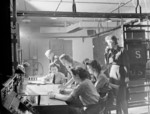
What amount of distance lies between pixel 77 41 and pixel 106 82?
24.2ft

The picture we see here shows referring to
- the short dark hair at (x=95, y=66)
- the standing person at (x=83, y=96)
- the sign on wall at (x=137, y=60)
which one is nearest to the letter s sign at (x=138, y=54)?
the sign on wall at (x=137, y=60)

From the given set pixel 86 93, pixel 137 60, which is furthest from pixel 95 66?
pixel 137 60

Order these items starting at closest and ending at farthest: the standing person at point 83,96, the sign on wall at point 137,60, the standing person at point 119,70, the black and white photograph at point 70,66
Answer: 1. the black and white photograph at point 70,66
2. the standing person at point 83,96
3. the standing person at point 119,70
4. the sign on wall at point 137,60

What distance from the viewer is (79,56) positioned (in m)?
10.9

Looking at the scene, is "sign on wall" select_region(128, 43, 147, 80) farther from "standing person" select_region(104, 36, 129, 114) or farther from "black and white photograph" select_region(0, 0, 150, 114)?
"standing person" select_region(104, 36, 129, 114)

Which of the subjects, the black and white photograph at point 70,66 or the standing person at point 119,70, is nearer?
the black and white photograph at point 70,66

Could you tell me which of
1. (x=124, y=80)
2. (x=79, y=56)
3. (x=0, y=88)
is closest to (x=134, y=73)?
(x=124, y=80)

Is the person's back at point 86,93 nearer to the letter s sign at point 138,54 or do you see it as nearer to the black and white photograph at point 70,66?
the black and white photograph at point 70,66

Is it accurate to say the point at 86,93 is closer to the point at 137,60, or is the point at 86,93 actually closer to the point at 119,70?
the point at 119,70

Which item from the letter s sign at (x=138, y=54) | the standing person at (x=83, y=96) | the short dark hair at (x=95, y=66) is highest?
the letter s sign at (x=138, y=54)

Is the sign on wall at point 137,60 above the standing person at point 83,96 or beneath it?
above

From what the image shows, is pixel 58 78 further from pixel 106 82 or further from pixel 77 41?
pixel 77 41

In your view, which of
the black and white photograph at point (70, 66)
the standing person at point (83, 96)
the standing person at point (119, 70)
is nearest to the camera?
the black and white photograph at point (70, 66)

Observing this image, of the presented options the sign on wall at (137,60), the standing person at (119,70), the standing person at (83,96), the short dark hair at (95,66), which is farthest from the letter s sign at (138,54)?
the standing person at (83,96)
